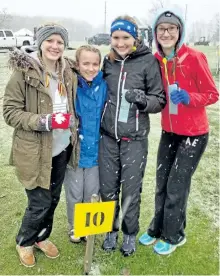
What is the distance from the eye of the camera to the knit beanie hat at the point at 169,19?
2590mm

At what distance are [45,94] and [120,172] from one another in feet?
3.11

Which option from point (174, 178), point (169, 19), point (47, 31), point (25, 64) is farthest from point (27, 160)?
point (169, 19)

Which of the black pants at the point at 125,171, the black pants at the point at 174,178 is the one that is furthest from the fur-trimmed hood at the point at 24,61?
the black pants at the point at 174,178

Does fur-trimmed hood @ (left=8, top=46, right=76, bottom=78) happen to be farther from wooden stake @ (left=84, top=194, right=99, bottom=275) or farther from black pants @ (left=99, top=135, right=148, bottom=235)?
wooden stake @ (left=84, top=194, right=99, bottom=275)

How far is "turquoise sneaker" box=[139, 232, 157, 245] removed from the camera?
130 inches

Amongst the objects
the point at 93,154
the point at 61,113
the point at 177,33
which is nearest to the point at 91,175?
the point at 93,154

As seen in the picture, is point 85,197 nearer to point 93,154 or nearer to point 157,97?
point 93,154

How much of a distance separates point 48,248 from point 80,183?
0.67 meters

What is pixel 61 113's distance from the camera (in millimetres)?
2510

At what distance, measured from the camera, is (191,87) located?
107 inches

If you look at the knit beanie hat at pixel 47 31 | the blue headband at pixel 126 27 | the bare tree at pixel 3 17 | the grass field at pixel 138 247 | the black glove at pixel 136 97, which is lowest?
the grass field at pixel 138 247

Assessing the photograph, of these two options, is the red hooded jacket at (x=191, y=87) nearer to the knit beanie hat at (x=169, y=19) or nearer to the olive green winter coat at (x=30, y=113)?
the knit beanie hat at (x=169, y=19)

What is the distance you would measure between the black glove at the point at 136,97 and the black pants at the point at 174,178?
477 millimetres

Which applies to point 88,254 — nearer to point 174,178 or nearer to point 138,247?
point 138,247
